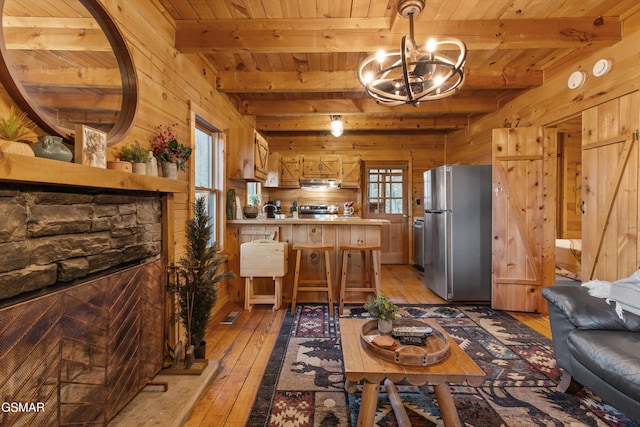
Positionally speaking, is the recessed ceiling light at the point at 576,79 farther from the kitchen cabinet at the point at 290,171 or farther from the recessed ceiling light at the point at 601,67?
the kitchen cabinet at the point at 290,171

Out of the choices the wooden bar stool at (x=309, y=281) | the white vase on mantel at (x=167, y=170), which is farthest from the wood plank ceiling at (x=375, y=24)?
the wooden bar stool at (x=309, y=281)

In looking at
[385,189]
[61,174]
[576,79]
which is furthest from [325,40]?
[385,189]

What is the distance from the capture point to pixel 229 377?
204cm

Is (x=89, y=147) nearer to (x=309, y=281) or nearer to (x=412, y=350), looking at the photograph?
(x=412, y=350)

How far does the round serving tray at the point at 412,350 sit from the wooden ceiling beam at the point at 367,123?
400cm

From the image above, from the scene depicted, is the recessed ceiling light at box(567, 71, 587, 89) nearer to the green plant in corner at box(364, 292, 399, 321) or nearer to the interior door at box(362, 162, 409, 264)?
the green plant in corner at box(364, 292, 399, 321)

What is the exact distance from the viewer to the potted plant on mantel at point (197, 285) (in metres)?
2.03

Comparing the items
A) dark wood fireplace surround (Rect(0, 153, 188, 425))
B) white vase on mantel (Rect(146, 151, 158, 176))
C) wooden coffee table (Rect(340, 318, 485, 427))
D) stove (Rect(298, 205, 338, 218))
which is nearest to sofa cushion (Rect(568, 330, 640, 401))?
wooden coffee table (Rect(340, 318, 485, 427))

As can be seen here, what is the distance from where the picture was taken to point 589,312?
1735mm

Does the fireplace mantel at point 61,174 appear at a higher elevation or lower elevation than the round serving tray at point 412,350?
higher

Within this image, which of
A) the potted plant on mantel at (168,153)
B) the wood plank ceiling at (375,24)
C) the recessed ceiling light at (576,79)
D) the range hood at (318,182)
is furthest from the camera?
the range hood at (318,182)

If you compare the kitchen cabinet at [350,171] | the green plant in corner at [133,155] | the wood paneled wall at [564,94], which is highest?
the wood paneled wall at [564,94]

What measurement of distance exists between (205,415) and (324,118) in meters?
4.48

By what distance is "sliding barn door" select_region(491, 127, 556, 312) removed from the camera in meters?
3.28
